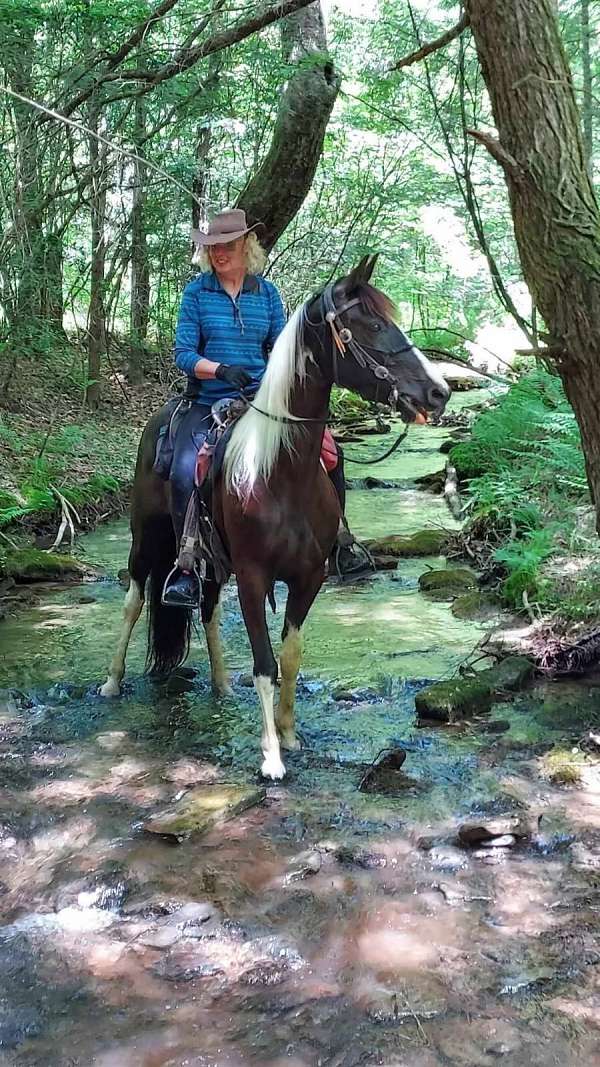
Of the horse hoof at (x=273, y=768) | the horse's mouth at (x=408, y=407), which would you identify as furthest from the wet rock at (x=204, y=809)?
the horse's mouth at (x=408, y=407)

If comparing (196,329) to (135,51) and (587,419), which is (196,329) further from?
(135,51)

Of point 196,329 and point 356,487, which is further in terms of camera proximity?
point 356,487

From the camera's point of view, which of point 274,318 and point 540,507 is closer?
point 274,318

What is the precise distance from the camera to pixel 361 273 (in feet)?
14.4

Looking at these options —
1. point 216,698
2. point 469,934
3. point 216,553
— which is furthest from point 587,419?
point 216,698

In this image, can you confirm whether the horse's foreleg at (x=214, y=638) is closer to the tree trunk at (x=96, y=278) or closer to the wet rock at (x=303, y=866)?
the wet rock at (x=303, y=866)

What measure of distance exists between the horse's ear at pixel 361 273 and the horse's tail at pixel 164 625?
8.48ft

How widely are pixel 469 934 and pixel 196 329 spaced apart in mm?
3671

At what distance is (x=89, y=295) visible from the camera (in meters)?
14.8

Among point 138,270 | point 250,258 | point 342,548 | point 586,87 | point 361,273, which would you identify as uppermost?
point 586,87

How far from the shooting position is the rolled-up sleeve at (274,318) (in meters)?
5.50

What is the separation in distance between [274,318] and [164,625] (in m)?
2.31

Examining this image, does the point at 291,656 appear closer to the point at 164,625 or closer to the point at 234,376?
the point at 164,625

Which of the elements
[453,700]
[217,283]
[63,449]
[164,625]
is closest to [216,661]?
[164,625]
